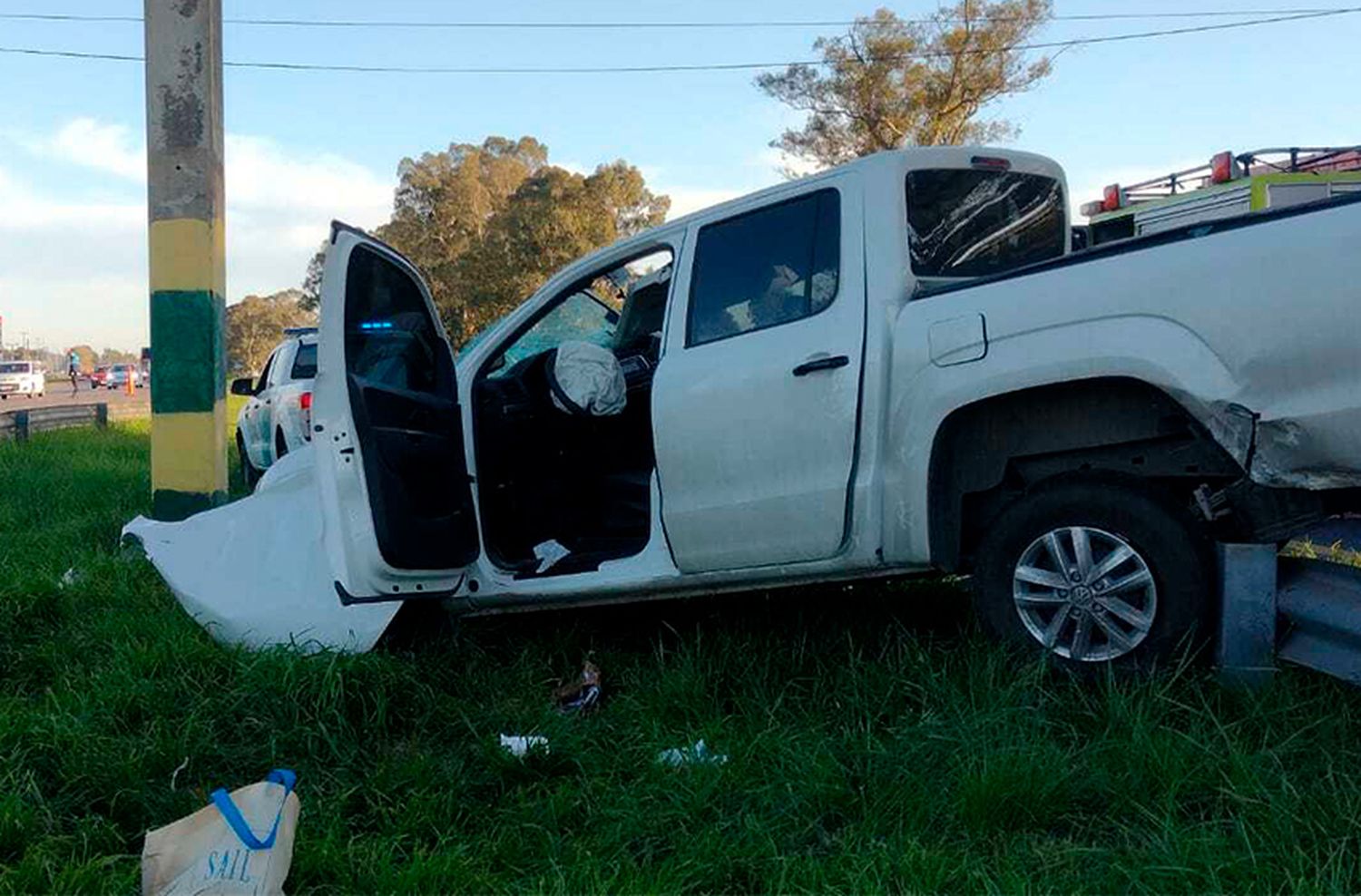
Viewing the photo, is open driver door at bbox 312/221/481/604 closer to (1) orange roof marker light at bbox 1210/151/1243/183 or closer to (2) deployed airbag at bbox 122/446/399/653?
(2) deployed airbag at bbox 122/446/399/653

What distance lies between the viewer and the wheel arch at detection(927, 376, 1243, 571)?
11.8 ft

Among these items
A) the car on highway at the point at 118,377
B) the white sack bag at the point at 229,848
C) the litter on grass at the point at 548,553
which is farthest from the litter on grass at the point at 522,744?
the car on highway at the point at 118,377

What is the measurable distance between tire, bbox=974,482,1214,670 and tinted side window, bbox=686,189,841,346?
104 cm

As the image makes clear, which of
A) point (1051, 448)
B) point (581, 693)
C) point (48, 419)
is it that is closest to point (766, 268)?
point (1051, 448)

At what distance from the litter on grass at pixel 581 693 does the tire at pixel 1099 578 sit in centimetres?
143

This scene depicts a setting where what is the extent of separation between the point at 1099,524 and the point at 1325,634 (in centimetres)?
69

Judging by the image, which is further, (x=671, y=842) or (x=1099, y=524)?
(x=1099, y=524)

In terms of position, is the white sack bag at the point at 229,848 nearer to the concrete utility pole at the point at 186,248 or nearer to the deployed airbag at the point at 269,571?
the deployed airbag at the point at 269,571

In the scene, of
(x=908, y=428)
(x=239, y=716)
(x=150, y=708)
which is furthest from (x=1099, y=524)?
(x=150, y=708)

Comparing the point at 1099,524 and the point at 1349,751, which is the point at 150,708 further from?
the point at 1349,751

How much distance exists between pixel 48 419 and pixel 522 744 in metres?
14.1

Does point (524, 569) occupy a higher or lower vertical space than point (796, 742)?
higher

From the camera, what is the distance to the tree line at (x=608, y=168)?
30766mm

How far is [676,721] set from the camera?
4.01 m
